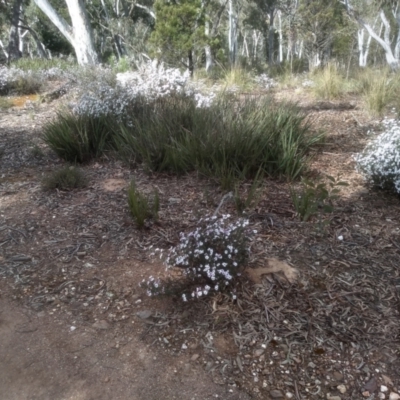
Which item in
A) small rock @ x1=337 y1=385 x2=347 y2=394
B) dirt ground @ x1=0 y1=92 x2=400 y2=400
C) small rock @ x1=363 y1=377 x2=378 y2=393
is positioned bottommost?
small rock @ x1=363 y1=377 x2=378 y2=393

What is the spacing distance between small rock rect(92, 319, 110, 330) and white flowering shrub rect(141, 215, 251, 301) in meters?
0.29

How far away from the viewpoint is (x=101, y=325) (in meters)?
2.30

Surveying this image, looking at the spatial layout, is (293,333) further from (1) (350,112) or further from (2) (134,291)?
(1) (350,112)

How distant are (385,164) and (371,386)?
6.63ft

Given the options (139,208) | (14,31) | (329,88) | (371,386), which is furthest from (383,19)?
(14,31)

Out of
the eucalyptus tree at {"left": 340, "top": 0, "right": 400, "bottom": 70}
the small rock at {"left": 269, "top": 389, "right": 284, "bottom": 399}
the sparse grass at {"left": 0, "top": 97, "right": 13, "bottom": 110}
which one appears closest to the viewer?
the small rock at {"left": 269, "top": 389, "right": 284, "bottom": 399}

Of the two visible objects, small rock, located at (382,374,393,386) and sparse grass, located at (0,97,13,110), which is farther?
sparse grass, located at (0,97,13,110)

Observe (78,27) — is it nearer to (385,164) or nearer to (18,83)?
(18,83)

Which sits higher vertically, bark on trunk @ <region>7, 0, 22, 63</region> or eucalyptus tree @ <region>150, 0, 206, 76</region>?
bark on trunk @ <region>7, 0, 22, 63</region>

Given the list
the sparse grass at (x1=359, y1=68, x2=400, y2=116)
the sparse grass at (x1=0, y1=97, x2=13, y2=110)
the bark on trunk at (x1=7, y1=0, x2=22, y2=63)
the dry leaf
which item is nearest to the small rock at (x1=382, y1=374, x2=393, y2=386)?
the dry leaf

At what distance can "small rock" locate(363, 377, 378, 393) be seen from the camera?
192 cm

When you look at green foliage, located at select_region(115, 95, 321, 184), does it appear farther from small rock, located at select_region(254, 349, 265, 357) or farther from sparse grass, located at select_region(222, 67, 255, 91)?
sparse grass, located at select_region(222, 67, 255, 91)

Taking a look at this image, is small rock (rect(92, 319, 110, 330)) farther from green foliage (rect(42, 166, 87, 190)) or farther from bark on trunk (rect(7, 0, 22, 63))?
bark on trunk (rect(7, 0, 22, 63))

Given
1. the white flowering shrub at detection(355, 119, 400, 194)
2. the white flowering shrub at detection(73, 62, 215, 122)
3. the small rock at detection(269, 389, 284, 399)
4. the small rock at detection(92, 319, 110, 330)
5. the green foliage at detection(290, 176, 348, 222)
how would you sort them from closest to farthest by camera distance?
the small rock at detection(269, 389, 284, 399) → the small rock at detection(92, 319, 110, 330) → the green foliage at detection(290, 176, 348, 222) → the white flowering shrub at detection(355, 119, 400, 194) → the white flowering shrub at detection(73, 62, 215, 122)
